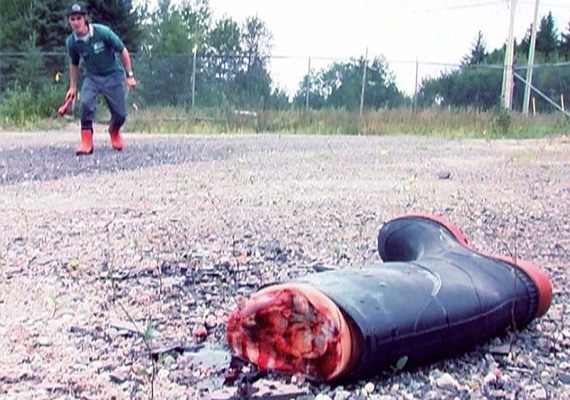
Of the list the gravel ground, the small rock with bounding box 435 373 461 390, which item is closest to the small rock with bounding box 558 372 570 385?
the gravel ground

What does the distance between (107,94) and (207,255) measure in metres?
5.45

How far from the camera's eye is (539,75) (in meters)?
24.3

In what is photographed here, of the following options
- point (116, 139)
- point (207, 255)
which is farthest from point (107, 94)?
point (207, 255)

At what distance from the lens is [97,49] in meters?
7.63

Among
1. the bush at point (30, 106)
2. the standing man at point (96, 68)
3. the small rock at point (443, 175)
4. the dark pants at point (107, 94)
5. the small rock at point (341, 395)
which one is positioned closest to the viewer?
the small rock at point (341, 395)

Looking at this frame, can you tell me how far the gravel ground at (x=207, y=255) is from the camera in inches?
66.1

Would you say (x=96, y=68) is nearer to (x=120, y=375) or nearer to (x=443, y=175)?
(x=443, y=175)

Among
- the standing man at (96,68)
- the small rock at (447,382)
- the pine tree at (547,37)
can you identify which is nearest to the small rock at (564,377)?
the small rock at (447,382)

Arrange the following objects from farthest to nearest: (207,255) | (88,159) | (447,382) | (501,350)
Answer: (88,159) < (207,255) < (501,350) < (447,382)

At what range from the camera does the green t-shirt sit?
7.54 m

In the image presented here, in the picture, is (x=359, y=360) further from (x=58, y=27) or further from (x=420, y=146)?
(x=58, y=27)

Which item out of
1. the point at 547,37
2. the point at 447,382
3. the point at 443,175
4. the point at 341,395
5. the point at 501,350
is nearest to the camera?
the point at 341,395

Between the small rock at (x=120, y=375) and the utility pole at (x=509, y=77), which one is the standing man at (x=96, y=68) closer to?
the small rock at (x=120, y=375)

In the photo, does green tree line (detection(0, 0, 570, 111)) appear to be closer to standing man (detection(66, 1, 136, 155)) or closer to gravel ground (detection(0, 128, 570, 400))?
standing man (detection(66, 1, 136, 155))
